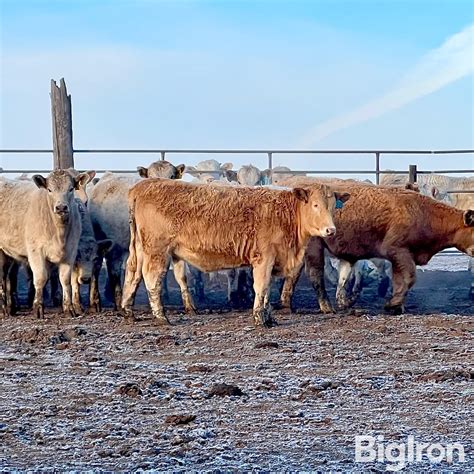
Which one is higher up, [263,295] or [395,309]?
[263,295]

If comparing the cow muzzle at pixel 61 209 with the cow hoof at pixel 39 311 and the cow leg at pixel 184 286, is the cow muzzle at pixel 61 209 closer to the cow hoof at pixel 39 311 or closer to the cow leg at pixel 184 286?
the cow hoof at pixel 39 311

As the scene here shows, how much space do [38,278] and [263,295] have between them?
2496 mm

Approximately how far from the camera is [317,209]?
9531mm

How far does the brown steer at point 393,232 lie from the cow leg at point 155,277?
6.85 feet

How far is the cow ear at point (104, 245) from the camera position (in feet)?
37.3

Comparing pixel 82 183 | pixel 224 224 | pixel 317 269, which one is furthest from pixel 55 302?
pixel 317 269

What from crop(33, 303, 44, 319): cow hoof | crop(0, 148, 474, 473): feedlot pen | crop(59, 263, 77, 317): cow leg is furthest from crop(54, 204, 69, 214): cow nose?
crop(0, 148, 474, 473): feedlot pen

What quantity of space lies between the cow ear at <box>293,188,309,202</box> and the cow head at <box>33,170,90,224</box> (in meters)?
2.40

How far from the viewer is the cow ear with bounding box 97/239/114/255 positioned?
37.3 ft

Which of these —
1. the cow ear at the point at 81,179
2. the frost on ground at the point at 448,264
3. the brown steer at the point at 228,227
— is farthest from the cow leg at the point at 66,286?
the frost on ground at the point at 448,264

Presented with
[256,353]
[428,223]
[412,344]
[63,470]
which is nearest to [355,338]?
[412,344]

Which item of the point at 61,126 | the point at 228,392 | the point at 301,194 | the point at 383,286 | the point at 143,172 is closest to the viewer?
the point at 228,392

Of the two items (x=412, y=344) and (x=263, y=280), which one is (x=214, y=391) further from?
(x=263, y=280)

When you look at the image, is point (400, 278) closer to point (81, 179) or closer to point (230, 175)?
point (81, 179)
